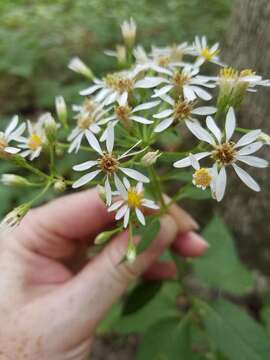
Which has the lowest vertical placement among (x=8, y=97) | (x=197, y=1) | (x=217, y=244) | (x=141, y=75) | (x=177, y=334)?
(x=177, y=334)

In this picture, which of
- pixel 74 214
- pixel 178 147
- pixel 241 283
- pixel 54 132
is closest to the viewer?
pixel 54 132

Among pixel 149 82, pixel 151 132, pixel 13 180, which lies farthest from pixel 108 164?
pixel 13 180

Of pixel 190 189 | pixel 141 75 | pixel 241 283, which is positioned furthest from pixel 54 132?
pixel 241 283

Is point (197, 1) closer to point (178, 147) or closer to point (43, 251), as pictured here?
point (178, 147)

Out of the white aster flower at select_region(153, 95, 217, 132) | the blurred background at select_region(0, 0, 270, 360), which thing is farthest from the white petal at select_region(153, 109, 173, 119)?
the blurred background at select_region(0, 0, 270, 360)

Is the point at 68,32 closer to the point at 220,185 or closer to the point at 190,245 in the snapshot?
the point at 190,245

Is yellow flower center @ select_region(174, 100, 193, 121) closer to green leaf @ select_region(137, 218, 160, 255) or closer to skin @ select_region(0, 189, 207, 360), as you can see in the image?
green leaf @ select_region(137, 218, 160, 255)

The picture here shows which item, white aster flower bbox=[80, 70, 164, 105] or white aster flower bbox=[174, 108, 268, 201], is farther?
white aster flower bbox=[80, 70, 164, 105]
